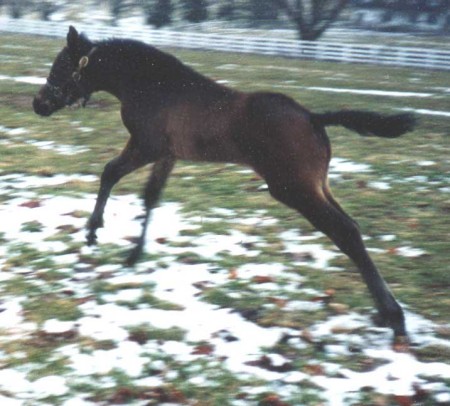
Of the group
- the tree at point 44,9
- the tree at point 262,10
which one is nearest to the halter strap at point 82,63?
the tree at point 262,10

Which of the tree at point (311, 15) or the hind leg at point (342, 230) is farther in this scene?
the tree at point (311, 15)

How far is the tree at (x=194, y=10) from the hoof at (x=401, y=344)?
42.8m

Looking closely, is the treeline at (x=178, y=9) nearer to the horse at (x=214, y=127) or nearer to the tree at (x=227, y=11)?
the tree at (x=227, y=11)

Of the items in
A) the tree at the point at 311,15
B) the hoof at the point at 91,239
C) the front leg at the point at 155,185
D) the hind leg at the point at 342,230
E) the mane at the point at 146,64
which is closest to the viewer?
the hind leg at the point at 342,230

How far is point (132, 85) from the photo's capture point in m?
5.97

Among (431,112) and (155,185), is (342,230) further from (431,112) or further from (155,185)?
(431,112)

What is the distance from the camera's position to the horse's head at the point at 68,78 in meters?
6.07

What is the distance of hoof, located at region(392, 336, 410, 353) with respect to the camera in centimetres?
452

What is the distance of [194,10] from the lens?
4531cm

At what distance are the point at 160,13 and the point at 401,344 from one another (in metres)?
43.0

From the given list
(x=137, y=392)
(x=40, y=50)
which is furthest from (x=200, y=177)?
(x=40, y=50)

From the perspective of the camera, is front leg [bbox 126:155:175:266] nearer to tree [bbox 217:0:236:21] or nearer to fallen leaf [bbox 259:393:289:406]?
fallen leaf [bbox 259:393:289:406]

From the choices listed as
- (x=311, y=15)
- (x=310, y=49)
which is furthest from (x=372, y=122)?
(x=311, y=15)

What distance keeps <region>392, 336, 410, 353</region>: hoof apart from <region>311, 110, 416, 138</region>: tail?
141cm
